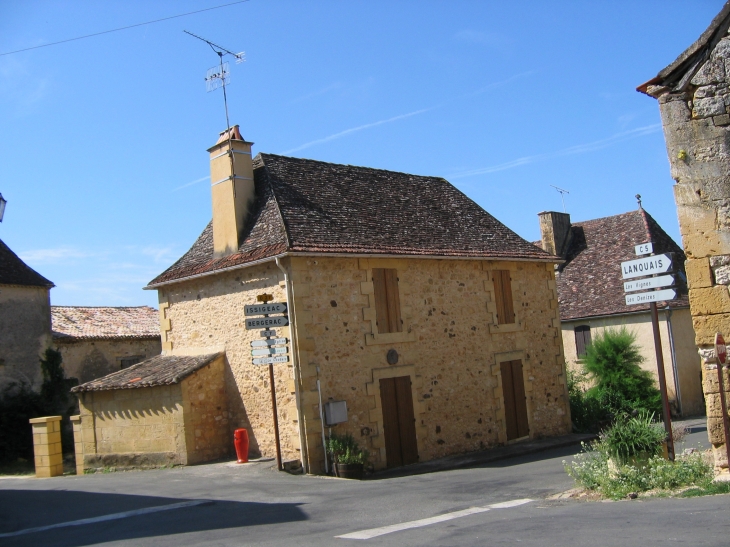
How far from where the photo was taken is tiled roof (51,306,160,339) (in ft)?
80.2

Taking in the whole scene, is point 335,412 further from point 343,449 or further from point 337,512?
point 337,512

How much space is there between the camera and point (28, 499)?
1185 centimetres

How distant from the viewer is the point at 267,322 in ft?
43.1

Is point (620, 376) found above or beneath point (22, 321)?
beneath

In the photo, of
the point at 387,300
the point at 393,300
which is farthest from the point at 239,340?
the point at 393,300

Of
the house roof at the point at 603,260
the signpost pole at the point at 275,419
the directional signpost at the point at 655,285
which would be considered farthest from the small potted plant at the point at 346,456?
the house roof at the point at 603,260

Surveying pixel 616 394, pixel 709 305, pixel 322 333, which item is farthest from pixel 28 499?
pixel 616 394

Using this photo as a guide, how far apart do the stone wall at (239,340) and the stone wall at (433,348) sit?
1.87ft

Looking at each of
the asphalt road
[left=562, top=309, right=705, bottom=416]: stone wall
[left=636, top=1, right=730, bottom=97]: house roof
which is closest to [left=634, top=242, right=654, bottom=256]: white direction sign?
[left=636, top=1, right=730, bottom=97]: house roof

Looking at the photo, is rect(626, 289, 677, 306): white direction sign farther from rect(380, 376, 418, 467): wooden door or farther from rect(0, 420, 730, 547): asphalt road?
A: rect(380, 376, 418, 467): wooden door

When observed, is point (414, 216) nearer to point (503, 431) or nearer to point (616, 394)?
point (503, 431)

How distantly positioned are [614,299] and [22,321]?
19.1 meters

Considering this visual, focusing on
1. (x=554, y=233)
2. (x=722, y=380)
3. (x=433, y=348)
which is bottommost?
(x=722, y=380)

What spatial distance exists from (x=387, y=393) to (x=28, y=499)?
688 cm
